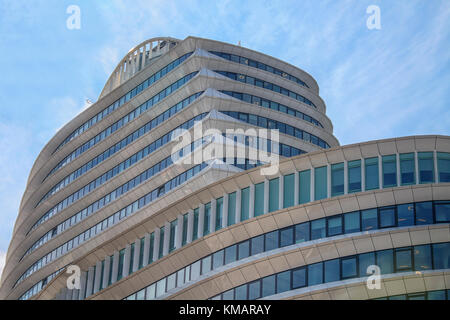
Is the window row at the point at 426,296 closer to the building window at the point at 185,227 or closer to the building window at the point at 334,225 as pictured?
the building window at the point at 334,225

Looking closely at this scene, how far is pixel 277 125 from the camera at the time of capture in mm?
79562

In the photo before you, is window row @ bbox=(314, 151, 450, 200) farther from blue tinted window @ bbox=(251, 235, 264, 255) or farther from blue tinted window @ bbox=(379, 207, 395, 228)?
blue tinted window @ bbox=(251, 235, 264, 255)

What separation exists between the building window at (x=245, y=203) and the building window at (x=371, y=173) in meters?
8.69

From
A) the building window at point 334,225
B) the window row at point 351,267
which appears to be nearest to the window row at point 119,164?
the building window at point 334,225

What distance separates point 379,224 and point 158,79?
44.2 m

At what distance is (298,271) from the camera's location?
46625mm

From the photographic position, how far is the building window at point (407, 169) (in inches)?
1871

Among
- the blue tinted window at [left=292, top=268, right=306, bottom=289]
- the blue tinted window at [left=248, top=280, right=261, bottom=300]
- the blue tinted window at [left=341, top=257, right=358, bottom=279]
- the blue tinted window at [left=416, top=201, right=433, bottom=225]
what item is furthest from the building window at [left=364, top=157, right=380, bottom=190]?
the blue tinted window at [left=248, top=280, right=261, bottom=300]

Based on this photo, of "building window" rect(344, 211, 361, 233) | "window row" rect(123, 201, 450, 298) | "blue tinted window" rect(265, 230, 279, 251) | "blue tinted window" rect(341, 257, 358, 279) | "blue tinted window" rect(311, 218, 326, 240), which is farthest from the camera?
"blue tinted window" rect(265, 230, 279, 251)

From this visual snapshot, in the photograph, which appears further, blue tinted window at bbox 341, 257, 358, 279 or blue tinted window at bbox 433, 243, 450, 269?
blue tinted window at bbox 341, 257, 358, 279

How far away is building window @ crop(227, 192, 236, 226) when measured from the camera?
5216 centimetres

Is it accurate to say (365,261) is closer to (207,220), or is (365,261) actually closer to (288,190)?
(288,190)

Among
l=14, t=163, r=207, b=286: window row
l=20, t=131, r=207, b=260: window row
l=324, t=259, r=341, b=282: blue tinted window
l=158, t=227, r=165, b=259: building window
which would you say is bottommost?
l=324, t=259, r=341, b=282: blue tinted window

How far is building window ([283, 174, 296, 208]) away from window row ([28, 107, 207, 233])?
25407 millimetres
